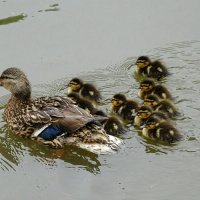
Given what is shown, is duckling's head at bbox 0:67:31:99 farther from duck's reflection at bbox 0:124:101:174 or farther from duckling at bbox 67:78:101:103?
duckling at bbox 67:78:101:103

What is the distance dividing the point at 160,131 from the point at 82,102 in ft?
2.72

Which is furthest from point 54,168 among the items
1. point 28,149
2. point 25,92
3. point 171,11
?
point 171,11

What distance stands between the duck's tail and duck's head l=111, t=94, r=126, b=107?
18.3 inches

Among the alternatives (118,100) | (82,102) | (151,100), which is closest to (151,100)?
(151,100)

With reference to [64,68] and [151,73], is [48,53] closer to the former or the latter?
[64,68]

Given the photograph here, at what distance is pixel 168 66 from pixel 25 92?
1439mm

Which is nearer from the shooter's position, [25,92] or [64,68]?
[25,92]

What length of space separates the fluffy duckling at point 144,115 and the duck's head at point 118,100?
20cm

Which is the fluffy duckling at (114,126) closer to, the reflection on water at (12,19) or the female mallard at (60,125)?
the female mallard at (60,125)

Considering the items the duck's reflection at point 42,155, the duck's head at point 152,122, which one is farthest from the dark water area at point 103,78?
the duck's head at point 152,122

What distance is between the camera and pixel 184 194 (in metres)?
4.37

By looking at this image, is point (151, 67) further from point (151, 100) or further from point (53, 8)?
point (53, 8)

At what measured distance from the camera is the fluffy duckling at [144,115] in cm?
522

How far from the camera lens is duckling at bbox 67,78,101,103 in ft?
18.7
